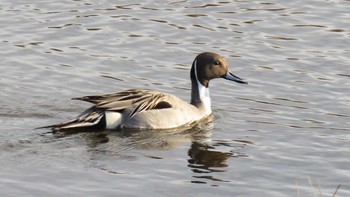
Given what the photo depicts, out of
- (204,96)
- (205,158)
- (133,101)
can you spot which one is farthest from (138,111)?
(205,158)

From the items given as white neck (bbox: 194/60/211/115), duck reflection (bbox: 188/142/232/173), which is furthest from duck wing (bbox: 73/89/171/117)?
duck reflection (bbox: 188/142/232/173)

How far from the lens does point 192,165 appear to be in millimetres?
11195

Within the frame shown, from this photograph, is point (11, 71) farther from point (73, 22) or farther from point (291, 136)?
point (291, 136)

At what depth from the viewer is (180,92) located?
14391 mm

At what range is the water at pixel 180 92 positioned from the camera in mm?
10594

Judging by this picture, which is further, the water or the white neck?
the white neck

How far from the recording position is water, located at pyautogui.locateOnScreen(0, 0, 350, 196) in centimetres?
1059

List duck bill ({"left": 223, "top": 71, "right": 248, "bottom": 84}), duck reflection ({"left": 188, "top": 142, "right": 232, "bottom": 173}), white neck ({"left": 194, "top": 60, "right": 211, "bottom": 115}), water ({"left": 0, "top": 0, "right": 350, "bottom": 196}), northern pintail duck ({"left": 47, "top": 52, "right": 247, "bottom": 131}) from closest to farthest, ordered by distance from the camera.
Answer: water ({"left": 0, "top": 0, "right": 350, "bottom": 196}) < duck reflection ({"left": 188, "top": 142, "right": 232, "bottom": 173}) < northern pintail duck ({"left": 47, "top": 52, "right": 247, "bottom": 131}) < white neck ({"left": 194, "top": 60, "right": 211, "bottom": 115}) < duck bill ({"left": 223, "top": 71, "right": 248, "bottom": 84})

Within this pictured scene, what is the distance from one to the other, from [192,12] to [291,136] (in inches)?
223

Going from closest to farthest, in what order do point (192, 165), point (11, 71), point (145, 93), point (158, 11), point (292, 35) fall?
1. point (192, 165)
2. point (145, 93)
3. point (11, 71)
4. point (292, 35)
5. point (158, 11)

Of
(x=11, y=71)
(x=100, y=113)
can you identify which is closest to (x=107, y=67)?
(x=11, y=71)

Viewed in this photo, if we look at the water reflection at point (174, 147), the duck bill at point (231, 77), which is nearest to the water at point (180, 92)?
the water reflection at point (174, 147)

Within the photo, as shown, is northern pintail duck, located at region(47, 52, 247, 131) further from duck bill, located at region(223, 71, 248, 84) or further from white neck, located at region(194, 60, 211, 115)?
duck bill, located at region(223, 71, 248, 84)

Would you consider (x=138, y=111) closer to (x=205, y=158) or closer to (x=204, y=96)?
(x=204, y=96)
